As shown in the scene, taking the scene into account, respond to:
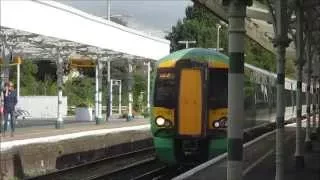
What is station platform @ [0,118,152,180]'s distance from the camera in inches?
657

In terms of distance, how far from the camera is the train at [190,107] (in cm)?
1542

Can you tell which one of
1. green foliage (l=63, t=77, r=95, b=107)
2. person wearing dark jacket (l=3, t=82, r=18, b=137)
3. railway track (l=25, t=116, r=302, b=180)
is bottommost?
railway track (l=25, t=116, r=302, b=180)

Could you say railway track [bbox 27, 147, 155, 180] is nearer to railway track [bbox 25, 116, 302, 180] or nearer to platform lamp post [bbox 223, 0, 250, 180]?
railway track [bbox 25, 116, 302, 180]

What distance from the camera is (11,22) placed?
2291cm

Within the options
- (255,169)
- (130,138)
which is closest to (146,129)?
(130,138)

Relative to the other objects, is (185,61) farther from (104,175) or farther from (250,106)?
(250,106)

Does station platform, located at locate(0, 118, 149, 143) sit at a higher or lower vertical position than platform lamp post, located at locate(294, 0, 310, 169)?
lower

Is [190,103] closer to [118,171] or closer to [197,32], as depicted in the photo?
[118,171]

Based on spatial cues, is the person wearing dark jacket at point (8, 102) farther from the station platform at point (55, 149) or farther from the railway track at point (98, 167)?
the railway track at point (98, 167)

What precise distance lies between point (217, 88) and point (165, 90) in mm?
1159

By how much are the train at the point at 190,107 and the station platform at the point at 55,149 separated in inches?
136

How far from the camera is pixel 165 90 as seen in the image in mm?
15812

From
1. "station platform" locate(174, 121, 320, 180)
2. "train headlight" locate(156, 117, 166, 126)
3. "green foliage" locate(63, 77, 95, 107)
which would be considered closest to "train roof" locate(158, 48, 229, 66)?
"train headlight" locate(156, 117, 166, 126)

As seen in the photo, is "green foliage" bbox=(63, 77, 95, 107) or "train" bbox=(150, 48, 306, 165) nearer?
"train" bbox=(150, 48, 306, 165)
